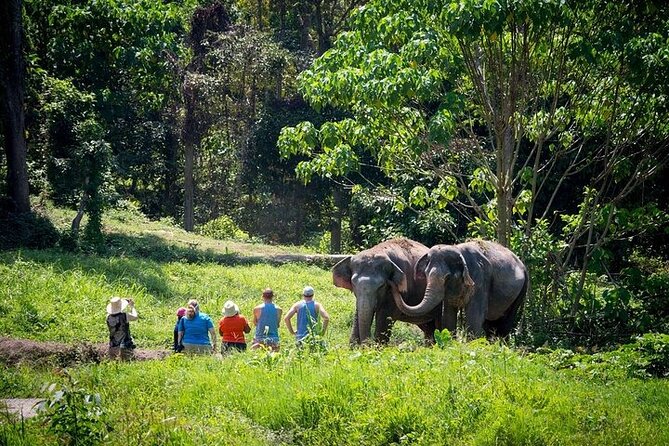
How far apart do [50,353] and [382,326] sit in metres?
4.94

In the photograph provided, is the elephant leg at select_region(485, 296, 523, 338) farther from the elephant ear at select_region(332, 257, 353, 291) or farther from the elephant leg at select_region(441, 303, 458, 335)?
the elephant ear at select_region(332, 257, 353, 291)

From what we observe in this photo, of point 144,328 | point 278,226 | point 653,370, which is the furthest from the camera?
point 278,226

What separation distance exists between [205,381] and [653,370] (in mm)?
5460

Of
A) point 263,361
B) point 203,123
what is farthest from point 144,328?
point 203,123

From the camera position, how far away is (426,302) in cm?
1383

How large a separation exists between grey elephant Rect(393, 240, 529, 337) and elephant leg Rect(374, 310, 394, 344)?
63 centimetres

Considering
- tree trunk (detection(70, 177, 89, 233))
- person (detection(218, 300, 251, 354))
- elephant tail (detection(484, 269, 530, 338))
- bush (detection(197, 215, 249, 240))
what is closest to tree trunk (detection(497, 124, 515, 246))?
elephant tail (detection(484, 269, 530, 338))

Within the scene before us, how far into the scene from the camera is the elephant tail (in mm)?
15492

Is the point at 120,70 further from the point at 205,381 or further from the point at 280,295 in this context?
the point at 205,381

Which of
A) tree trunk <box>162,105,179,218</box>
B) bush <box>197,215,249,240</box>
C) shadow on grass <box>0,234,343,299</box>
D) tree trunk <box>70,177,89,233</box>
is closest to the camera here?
shadow on grass <box>0,234,343,299</box>

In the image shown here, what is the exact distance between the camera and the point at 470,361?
10578 mm

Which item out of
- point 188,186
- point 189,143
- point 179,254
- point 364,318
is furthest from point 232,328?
point 189,143

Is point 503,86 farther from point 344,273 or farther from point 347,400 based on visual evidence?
point 347,400

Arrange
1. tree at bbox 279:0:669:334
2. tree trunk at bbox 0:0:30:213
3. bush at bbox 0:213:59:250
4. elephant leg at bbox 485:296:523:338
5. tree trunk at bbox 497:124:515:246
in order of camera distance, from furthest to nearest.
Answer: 1. tree trunk at bbox 0:0:30:213
2. bush at bbox 0:213:59:250
3. tree trunk at bbox 497:124:515:246
4. elephant leg at bbox 485:296:523:338
5. tree at bbox 279:0:669:334
